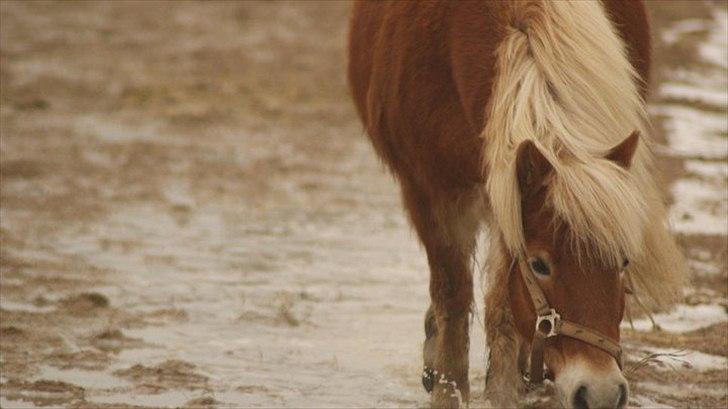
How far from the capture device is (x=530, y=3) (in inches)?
→ 192

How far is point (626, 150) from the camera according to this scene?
427 centimetres

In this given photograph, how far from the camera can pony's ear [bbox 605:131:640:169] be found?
427 cm

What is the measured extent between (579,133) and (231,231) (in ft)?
15.4

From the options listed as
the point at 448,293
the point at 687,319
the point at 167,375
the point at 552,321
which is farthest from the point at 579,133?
the point at 687,319

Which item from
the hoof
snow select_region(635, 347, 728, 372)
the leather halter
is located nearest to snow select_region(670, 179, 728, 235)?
snow select_region(635, 347, 728, 372)

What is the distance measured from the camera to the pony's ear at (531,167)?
425 centimetres

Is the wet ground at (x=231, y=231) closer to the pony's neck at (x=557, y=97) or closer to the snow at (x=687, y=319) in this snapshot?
the snow at (x=687, y=319)

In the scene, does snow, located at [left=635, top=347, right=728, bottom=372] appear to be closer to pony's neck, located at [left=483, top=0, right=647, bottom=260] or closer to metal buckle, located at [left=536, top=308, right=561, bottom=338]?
pony's neck, located at [left=483, top=0, right=647, bottom=260]

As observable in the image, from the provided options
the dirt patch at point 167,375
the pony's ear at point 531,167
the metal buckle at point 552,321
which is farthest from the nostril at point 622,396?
the dirt patch at point 167,375

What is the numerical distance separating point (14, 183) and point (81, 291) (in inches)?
101

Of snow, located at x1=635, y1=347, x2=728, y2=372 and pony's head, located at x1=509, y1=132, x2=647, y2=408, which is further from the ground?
pony's head, located at x1=509, y1=132, x2=647, y2=408

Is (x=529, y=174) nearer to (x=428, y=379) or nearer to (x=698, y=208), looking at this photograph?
(x=428, y=379)

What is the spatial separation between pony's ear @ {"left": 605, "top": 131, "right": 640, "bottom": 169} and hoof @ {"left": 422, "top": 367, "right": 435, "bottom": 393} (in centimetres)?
179

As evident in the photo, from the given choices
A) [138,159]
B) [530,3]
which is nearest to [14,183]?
[138,159]
